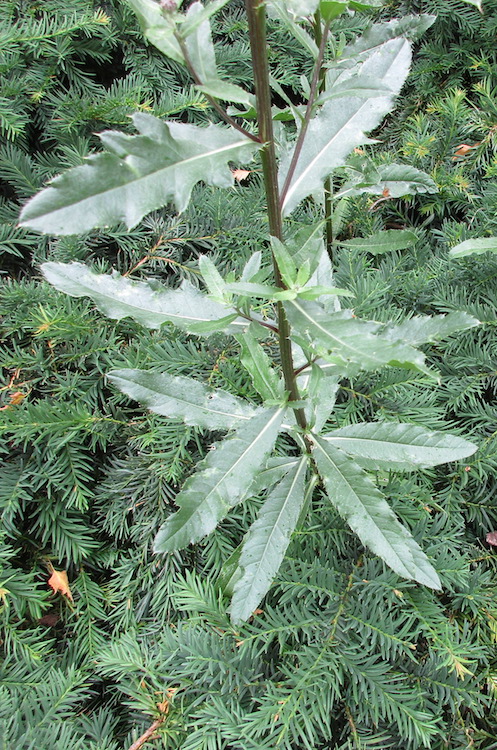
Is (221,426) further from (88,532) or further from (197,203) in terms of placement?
(197,203)

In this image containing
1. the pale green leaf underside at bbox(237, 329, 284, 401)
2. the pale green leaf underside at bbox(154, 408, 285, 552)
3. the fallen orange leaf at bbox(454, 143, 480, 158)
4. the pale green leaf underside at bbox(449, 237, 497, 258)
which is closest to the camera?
the pale green leaf underside at bbox(154, 408, 285, 552)

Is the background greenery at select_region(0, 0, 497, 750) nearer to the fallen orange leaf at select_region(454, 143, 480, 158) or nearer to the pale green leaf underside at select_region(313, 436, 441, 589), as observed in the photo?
the fallen orange leaf at select_region(454, 143, 480, 158)

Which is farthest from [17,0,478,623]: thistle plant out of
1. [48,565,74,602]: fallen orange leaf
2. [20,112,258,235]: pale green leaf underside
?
[48,565,74,602]: fallen orange leaf

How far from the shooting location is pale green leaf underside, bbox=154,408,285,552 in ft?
2.49

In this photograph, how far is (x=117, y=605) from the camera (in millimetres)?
1195

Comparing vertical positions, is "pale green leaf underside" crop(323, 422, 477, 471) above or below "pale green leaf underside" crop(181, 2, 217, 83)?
below

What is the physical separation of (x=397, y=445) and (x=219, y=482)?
34 cm

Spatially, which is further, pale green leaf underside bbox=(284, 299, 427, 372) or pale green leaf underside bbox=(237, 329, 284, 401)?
pale green leaf underside bbox=(237, 329, 284, 401)

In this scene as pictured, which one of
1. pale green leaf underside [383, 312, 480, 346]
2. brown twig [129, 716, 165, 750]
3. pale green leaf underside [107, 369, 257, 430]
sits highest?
pale green leaf underside [383, 312, 480, 346]

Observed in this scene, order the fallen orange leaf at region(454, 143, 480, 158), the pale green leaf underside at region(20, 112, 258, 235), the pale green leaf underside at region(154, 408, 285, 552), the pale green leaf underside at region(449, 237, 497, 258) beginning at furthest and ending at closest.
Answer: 1. the fallen orange leaf at region(454, 143, 480, 158)
2. the pale green leaf underside at region(449, 237, 497, 258)
3. the pale green leaf underside at region(154, 408, 285, 552)
4. the pale green leaf underside at region(20, 112, 258, 235)

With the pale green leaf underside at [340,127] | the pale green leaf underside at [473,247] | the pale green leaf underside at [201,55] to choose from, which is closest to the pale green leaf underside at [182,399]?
the pale green leaf underside at [340,127]

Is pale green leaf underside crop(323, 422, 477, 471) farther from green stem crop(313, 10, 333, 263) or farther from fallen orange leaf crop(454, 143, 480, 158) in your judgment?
fallen orange leaf crop(454, 143, 480, 158)

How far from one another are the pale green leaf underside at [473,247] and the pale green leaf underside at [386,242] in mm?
96

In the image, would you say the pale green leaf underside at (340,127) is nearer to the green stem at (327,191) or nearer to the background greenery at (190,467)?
the green stem at (327,191)
